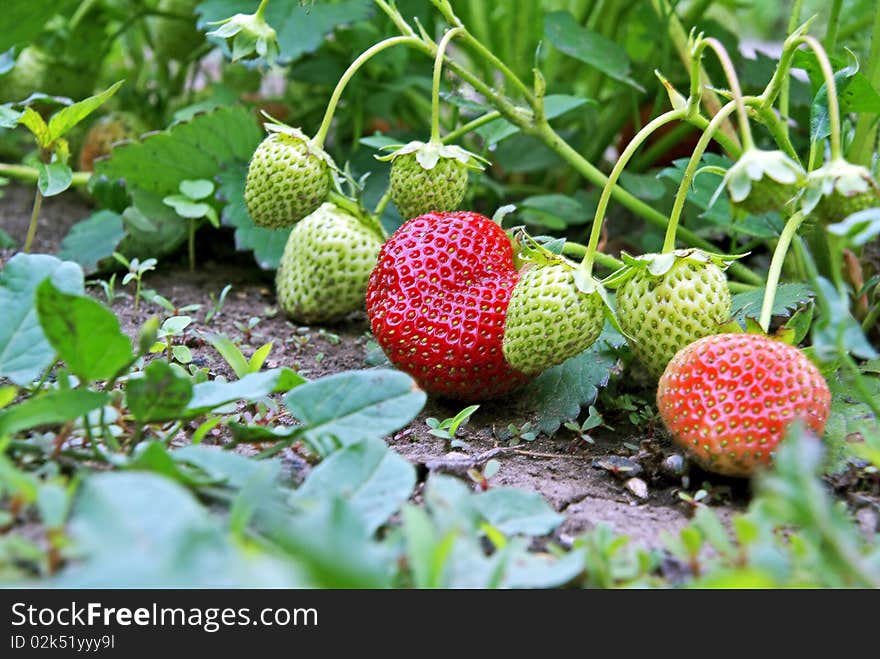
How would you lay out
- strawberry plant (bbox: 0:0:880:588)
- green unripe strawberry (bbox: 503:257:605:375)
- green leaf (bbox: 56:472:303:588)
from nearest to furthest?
green leaf (bbox: 56:472:303:588) → strawberry plant (bbox: 0:0:880:588) → green unripe strawberry (bbox: 503:257:605:375)

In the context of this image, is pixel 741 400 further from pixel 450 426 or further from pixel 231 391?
pixel 231 391

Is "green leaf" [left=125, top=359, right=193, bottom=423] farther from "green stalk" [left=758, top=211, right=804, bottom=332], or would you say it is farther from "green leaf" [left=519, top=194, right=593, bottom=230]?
"green leaf" [left=519, top=194, right=593, bottom=230]

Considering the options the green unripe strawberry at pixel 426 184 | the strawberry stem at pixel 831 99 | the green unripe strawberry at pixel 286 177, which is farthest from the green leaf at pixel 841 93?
the green unripe strawberry at pixel 286 177

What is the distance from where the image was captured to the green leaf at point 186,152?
1444 millimetres

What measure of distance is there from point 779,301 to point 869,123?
351 millimetres

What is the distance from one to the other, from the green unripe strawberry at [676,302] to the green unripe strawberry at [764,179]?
0.12 metres

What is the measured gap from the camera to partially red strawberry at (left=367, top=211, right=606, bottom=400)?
3.33 ft

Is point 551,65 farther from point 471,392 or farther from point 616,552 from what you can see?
point 616,552

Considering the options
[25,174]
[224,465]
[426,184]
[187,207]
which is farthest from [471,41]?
[25,174]

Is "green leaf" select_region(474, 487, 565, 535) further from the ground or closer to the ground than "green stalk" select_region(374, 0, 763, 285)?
closer to the ground

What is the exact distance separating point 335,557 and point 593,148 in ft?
4.62

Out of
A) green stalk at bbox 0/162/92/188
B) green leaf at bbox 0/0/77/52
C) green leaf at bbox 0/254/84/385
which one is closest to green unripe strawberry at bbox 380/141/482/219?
green leaf at bbox 0/254/84/385

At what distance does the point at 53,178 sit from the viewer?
1.10 meters

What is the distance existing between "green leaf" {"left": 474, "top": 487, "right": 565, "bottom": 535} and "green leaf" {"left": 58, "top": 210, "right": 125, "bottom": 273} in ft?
3.00
